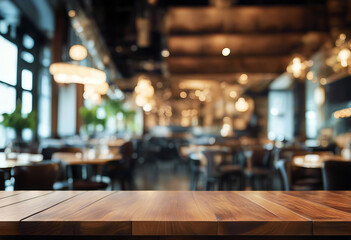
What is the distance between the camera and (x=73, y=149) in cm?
380

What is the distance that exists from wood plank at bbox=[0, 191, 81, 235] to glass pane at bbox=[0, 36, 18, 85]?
17.2 feet

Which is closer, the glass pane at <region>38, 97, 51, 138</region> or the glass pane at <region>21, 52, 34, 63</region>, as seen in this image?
the glass pane at <region>21, 52, 34, 63</region>

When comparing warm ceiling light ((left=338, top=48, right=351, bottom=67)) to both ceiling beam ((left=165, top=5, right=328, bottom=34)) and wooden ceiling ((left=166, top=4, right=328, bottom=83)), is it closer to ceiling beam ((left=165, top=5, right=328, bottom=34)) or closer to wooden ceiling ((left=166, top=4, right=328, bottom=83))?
wooden ceiling ((left=166, top=4, right=328, bottom=83))

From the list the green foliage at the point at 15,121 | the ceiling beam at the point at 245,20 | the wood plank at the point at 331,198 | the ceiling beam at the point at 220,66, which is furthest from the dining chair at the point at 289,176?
the ceiling beam at the point at 220,66

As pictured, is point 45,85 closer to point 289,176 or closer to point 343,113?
point 289,176

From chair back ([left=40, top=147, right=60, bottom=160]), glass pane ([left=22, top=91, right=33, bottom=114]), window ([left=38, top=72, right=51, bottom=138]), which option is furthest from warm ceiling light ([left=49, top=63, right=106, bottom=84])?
window ([left=38, top=72, right=51, bottom=138])

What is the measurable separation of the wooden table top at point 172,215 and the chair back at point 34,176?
80 centimetres

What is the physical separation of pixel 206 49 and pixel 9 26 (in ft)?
16.7

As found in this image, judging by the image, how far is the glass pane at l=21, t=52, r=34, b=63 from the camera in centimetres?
672

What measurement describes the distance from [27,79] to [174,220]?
7163 mm

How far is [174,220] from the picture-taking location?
38.3 inches

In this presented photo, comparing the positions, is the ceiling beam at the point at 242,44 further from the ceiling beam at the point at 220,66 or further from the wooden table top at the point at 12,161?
the wooden table top at the point at 12,161

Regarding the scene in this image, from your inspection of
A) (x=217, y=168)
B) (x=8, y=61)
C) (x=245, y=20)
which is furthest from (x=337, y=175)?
(x=8, y=61)

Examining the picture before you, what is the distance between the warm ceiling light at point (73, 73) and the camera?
432cm
